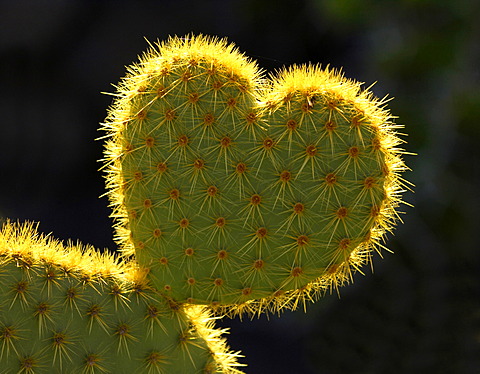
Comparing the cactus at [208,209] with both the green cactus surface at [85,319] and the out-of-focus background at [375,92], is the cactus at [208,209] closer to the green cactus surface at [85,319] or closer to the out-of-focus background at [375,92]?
the green cactus surface at [85,319]

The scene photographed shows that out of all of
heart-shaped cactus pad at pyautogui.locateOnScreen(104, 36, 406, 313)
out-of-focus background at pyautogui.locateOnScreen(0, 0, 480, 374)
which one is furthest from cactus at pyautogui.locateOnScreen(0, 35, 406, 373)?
out-of-focus background at pyautogui.locateOnScreen(0, 0, 480, 374)

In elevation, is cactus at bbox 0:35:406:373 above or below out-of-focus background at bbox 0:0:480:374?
below

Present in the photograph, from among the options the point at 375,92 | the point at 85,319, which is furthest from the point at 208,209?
the point at 375,92

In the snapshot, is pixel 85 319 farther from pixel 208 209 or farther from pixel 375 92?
pixel 375 92

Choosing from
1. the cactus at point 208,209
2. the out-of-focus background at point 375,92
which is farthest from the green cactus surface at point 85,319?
the out-of-focus background at point 375,92

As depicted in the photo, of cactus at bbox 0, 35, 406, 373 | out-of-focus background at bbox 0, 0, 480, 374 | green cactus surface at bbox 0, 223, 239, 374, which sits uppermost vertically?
out-of-focus background at bbox 0, 0, 480, 374

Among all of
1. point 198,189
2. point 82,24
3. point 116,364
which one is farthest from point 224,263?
point 82,24

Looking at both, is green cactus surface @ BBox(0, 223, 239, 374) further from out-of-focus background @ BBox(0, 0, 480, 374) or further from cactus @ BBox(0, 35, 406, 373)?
out-of-focus background @ BBox(0, 0, 480, 374)
